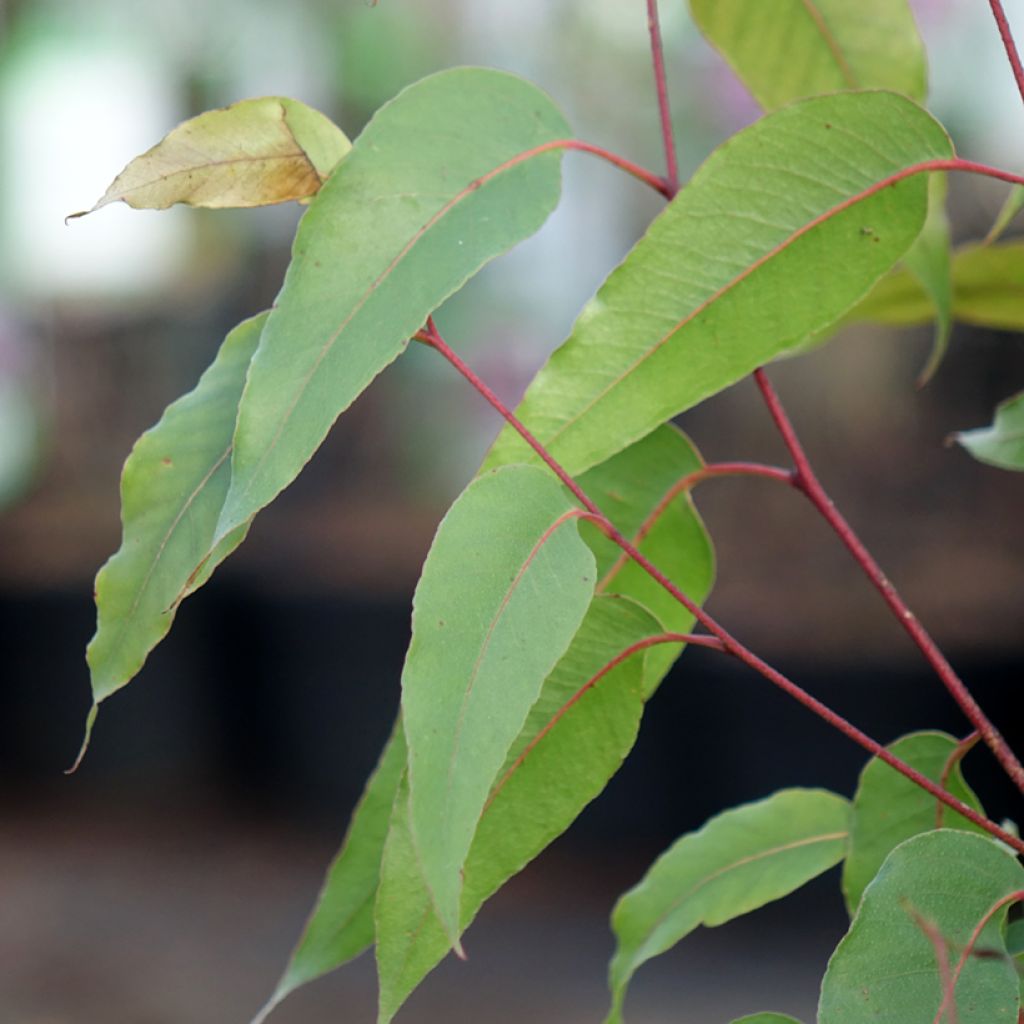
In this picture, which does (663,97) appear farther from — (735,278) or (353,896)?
(353,896)

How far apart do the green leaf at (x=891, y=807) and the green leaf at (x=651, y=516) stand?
0.07 metres

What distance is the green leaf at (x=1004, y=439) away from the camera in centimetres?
49

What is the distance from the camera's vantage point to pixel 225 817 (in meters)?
2.90

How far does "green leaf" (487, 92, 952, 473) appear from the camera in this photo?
397mm

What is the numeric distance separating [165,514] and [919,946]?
21 centimetres

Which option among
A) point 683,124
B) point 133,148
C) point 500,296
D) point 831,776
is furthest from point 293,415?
point 133,148

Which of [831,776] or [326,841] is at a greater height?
[831,776]

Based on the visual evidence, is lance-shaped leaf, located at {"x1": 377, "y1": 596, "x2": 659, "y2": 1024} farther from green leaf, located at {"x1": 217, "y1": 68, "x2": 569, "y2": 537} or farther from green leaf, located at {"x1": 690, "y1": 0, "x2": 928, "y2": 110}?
green leaf, located at {"x1": 690, "y1": 0, "x2": 928, "y2": 110}

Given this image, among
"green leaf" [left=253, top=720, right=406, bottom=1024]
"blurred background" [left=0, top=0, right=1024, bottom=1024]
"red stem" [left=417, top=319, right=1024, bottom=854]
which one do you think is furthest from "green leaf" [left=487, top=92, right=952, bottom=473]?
"blurred background" [left=0, top=0, right=1024, bottom=1024]

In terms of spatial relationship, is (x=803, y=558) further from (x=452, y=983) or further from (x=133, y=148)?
(x=133, y=148)

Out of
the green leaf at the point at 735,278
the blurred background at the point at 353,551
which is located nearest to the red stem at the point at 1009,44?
the green leaf at the point at 735,278

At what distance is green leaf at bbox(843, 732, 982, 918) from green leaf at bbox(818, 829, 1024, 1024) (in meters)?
0.09

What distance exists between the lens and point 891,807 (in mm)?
453

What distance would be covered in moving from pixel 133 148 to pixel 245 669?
1.33m
